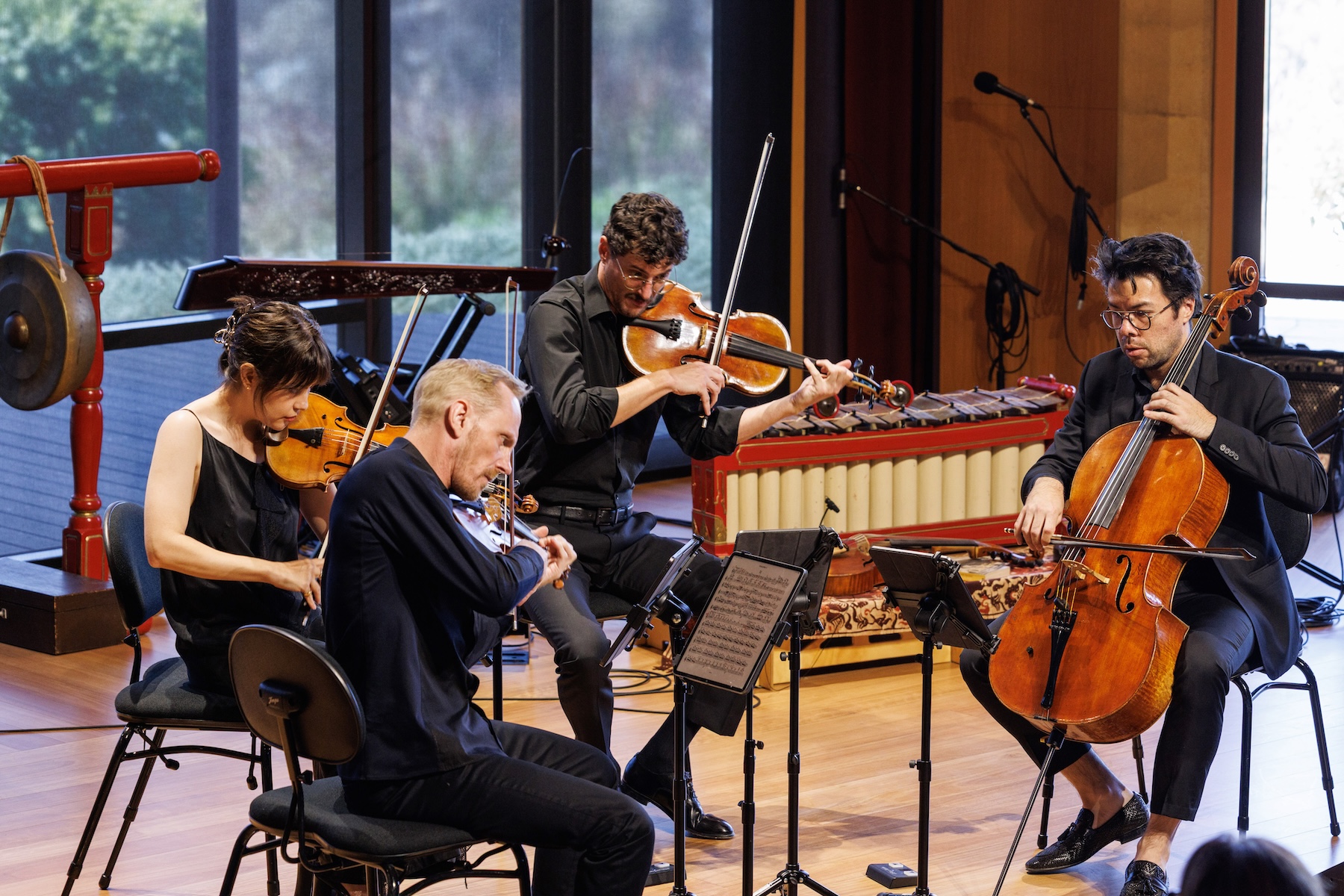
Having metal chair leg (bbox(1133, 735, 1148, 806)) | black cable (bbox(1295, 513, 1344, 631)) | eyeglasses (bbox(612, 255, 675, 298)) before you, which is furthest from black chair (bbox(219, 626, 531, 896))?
black cable (bbox(1295, 513, 1344, 631))

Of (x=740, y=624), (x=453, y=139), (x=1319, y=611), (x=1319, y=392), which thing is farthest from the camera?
(x=453, y=139)

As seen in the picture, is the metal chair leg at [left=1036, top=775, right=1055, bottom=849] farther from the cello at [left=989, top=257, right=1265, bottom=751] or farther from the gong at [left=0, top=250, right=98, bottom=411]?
the gong at [left=0, top=250, right=98, bottom=411]

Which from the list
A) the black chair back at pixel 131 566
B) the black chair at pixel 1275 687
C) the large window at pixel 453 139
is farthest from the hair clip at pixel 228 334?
the large window at pixel 453 139

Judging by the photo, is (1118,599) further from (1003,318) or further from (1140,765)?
(1003,318)

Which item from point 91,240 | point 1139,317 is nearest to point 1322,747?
point 1139,317

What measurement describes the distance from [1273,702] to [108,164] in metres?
3.95

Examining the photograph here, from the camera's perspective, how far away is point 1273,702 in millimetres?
4504

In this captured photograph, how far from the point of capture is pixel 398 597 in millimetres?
2416

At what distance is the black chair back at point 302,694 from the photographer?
2.30 meters

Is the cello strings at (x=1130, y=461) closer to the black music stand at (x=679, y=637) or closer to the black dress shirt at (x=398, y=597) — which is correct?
the black music stand at (x=679, y=637)

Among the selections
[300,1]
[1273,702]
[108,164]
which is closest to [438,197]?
[300,1]

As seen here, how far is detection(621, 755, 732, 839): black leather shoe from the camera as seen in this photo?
3.42 metres

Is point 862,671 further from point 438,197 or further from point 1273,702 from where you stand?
point 438,197

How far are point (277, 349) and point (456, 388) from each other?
537 millimetres
